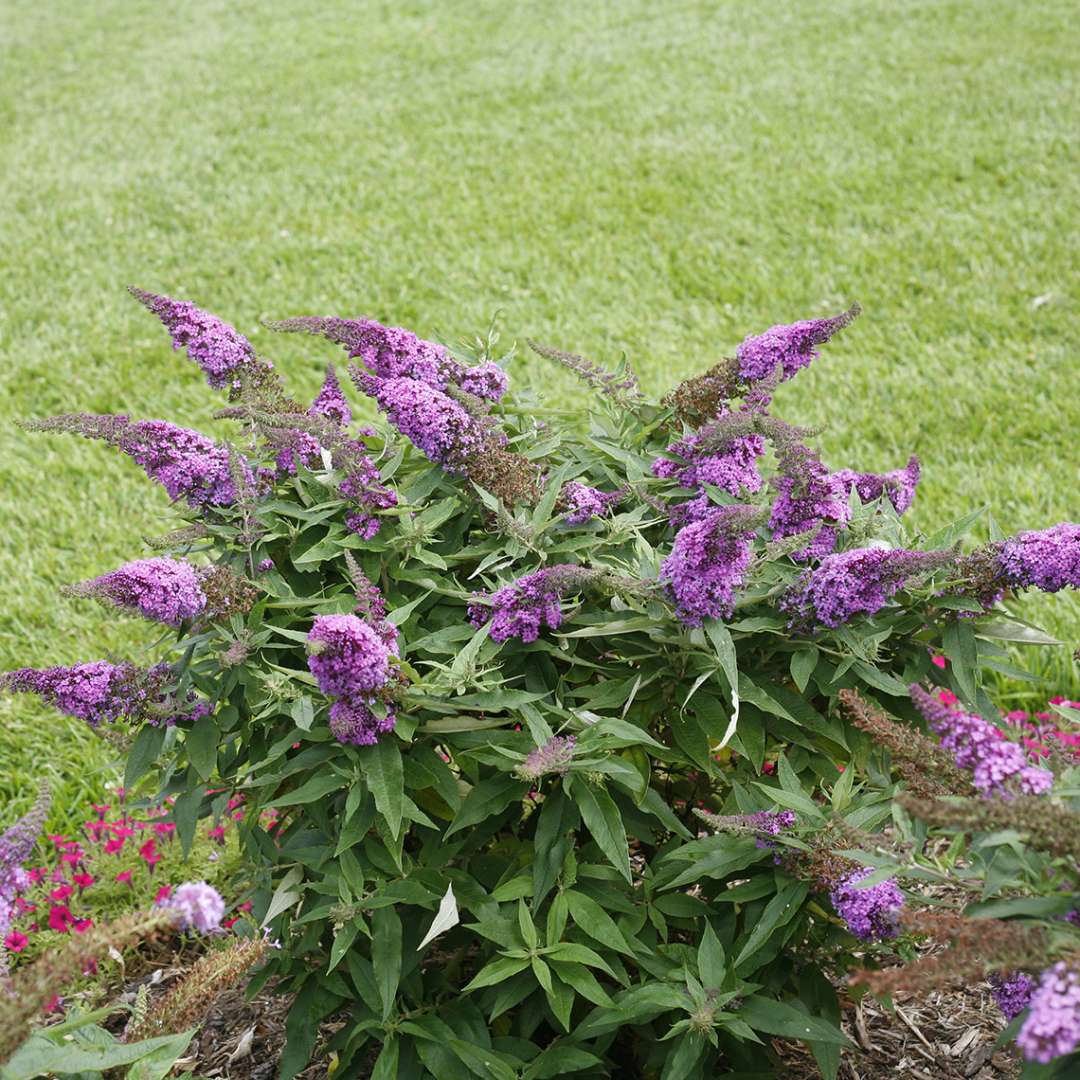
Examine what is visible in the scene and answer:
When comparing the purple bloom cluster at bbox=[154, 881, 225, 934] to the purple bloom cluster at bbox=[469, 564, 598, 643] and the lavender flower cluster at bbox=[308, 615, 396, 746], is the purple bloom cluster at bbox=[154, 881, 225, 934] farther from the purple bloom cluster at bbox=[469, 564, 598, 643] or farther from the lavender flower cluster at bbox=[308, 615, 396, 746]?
the purple bloom cluster at bbox=[469, 564, 598, 643]

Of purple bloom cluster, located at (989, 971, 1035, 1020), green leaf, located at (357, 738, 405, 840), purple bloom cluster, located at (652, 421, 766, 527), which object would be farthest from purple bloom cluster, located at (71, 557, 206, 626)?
purple bloom cluster, located at (989, 971, 1035, 1020)

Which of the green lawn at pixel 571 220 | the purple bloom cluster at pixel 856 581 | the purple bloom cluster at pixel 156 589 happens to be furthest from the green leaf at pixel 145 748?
the green lawn at pixel 571 220

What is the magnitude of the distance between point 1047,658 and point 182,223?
6.72 meters

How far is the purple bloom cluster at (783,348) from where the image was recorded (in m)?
2.64

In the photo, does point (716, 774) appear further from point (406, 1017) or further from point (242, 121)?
point (242, 121)

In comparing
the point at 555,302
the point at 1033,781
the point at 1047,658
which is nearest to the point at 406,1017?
the point at 1033,781

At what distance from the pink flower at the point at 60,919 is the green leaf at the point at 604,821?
2.06m

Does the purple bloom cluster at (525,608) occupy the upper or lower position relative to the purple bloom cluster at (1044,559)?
upper

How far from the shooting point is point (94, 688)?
7.92 ft

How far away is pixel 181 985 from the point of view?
2.20 m

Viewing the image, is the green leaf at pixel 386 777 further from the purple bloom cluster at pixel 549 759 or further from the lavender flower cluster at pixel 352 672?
the purple bloom cluster at pixel 549 759

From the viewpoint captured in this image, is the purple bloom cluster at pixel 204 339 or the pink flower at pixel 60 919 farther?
the pink flower at pixel 60 919

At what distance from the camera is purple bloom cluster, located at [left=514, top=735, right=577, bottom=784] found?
2.09m

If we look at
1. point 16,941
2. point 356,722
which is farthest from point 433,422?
point 16,941
